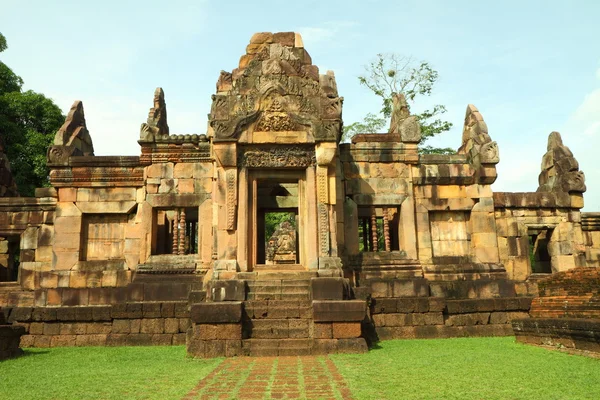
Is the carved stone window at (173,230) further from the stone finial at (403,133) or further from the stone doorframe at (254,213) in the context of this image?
the stone finial at (403,133)

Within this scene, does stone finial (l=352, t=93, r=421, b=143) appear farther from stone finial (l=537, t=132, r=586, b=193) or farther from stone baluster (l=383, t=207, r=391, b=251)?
stone finial (l=537, t=132, r=586, b=193)

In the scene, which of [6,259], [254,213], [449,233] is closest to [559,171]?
[449,233]

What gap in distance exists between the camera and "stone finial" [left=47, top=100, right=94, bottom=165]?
1305cm

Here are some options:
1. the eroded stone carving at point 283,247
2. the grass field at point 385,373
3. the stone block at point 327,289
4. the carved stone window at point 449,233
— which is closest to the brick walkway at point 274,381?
the grass field at point 385,373

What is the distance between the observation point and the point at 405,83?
1053 inches

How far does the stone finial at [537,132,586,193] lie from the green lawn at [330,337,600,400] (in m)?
6.85

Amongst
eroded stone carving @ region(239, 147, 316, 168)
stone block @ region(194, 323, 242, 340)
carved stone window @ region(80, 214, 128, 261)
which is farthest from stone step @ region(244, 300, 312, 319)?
carved stone window @ region(80, 214, 128, 261)

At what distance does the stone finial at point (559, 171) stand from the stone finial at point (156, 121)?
1160cm

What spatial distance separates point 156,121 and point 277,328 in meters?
7.12

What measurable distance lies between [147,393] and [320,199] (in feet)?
20.1

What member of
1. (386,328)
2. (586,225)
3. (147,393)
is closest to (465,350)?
(386,328)

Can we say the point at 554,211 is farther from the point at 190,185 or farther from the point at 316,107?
Answer: the point at 190,185

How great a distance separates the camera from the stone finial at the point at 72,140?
1305cm

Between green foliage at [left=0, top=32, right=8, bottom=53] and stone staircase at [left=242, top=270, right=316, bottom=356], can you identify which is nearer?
stone staircase at [left=242, top=270, right=316, bottom=356]
